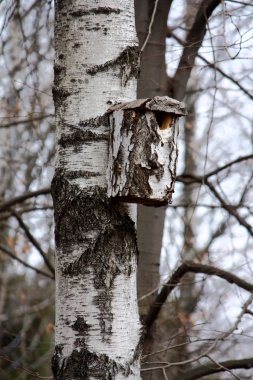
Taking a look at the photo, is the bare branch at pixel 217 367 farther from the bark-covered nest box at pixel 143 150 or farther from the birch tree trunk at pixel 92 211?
the bark-covered nest box at pixel 143 150

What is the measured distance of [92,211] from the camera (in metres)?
2.38

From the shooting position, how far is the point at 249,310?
3.37m

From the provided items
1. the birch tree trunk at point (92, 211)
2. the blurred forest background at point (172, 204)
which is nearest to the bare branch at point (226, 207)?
the blurred forest background at point (172, 204)

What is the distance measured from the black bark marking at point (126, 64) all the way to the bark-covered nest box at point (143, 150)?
0.19 meters

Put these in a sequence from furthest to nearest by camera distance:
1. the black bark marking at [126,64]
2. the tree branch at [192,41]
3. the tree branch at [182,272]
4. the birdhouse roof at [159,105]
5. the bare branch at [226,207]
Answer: the bare branch at [226,207] → the tree branch at [192,41] → the tree branch at [182,272] → the black bark marking at [126,64] → the birdhouse roof at [159,105]

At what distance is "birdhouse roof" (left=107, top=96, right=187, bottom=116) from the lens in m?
2.29

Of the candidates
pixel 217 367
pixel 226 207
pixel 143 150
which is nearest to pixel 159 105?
pixel 143 150

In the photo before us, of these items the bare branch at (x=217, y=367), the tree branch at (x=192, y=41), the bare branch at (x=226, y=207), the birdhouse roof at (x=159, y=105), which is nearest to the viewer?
the birdhouse roof at (x=159, y=105)

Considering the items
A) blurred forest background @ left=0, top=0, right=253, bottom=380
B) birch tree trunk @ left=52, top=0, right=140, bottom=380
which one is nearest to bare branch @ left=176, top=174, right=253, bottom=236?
blurred forest background @ left=0, top=0, right=253, bottom=380

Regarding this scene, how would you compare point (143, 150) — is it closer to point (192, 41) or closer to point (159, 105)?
point (159, 105)

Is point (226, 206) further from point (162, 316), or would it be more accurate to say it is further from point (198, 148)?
point (198, 148)

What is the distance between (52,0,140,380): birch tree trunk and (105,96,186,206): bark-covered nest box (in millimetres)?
80

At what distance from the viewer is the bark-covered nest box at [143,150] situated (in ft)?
7.57

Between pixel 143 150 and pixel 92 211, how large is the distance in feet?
0.84
